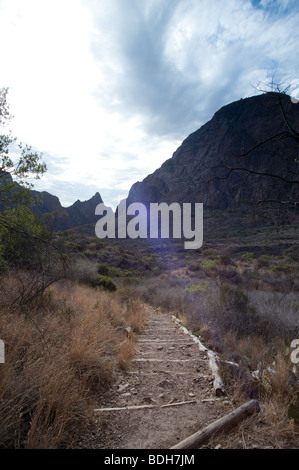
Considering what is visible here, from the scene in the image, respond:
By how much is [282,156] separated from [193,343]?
455 centimetres

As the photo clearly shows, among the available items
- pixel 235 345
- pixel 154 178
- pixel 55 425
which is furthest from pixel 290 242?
pixel 154 178

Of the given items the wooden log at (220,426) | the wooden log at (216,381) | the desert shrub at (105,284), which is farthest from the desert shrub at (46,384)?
the desert shrub at (105,284)

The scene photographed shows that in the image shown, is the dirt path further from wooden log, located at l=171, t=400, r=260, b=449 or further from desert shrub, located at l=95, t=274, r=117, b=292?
desert shrub, located at l=95, t=274, r=117, b=292

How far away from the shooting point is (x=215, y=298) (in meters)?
9.26

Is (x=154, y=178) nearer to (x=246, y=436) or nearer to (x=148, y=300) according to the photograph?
(x=148, y=300)

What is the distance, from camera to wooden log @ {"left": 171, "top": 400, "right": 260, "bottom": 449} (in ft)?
7.36

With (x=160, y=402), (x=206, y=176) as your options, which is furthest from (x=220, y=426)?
(x=206, y=176)

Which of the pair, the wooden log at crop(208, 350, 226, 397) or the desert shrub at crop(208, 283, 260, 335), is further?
the desert shrub at crop(208, 283, 260, 335)

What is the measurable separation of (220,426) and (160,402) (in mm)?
943

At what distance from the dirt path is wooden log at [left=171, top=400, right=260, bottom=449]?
16cm

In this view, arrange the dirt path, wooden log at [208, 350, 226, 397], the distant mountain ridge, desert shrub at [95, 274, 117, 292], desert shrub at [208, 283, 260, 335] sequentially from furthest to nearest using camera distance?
the distant mountain ridge < desert shrub at [95, 274, 117, 292] < desert shrub at [208, 283, 260, 335] < wooden log at [208, 350, 226, 397] < the dirt path

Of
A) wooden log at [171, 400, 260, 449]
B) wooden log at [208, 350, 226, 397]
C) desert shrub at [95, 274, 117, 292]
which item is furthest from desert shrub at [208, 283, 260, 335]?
desert shrub at [95, 274, 117, 292]

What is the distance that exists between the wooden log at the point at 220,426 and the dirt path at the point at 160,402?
16 centimetres
